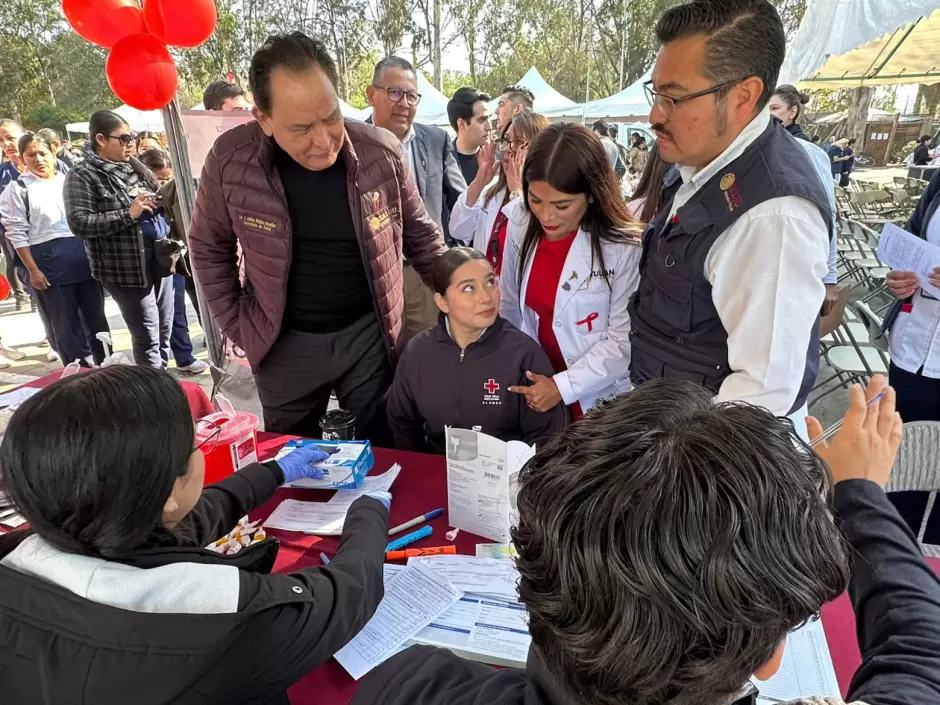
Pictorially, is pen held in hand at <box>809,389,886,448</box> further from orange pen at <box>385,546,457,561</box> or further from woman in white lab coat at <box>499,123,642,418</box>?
woman in white lab coat at <box>499,123,642,418</box>

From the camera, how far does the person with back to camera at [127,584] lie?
0.75 metres

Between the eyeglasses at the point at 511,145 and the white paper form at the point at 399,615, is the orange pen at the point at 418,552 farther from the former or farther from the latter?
the eyeglasses at the point at 511,145

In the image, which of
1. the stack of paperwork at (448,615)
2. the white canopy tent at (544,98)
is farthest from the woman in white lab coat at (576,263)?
the white canopy tent at (544,98)

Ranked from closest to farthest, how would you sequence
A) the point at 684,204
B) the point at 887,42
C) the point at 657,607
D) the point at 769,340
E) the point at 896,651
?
the point at 657,607 < the point at 896,651 < the point at 769,340 < the point at 684,204 < the point at 887,42

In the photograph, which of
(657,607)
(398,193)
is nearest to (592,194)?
(398,193)

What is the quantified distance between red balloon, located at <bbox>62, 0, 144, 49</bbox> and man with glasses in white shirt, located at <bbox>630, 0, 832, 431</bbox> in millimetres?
2335

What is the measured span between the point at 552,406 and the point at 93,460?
1.36 meters

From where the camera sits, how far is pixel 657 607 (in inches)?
20.0

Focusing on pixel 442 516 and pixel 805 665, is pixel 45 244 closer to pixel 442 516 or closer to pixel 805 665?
pixel 442 516

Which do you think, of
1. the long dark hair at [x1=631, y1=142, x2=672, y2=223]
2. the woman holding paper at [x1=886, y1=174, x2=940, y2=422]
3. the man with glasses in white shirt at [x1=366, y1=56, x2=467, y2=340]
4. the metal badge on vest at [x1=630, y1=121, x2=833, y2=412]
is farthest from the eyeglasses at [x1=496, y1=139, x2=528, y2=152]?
the woman holding paper at [x1=886, y1=174, x2=940, y2=422]

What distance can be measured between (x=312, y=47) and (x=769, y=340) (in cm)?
157

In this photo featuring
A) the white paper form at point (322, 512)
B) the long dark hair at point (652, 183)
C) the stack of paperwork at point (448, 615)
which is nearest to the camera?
the stack of paperwork at point (448, 615)

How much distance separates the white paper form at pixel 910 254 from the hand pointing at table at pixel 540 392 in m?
1.29

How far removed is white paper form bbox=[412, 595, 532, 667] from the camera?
1.04m
